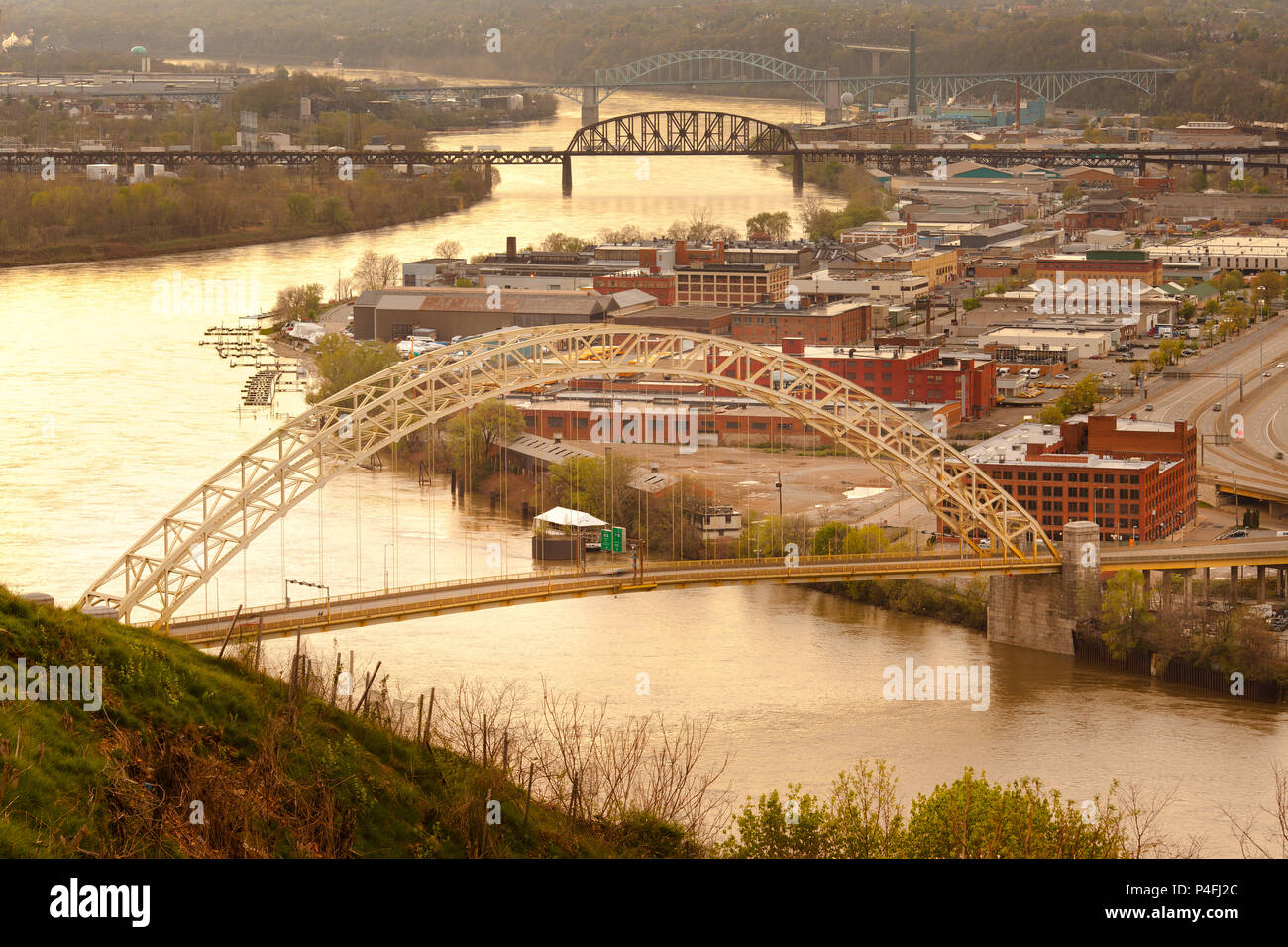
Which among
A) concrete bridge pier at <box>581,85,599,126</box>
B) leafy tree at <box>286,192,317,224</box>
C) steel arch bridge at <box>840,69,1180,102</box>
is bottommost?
leafy tree at <box>286,192,317,224</box>

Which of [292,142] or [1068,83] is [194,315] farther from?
[1068,83]

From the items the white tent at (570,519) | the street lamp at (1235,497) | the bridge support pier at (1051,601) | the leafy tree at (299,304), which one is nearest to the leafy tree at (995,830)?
the bridge support pier at (1051,601)

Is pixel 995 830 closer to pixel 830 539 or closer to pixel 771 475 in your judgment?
pixel 830 539

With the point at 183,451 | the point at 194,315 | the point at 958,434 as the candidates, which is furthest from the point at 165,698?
the point at 194,315

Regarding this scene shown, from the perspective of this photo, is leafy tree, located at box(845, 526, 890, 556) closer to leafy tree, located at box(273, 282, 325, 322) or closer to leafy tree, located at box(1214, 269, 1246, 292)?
leafy tree, located at box(273, 282, 325, 322)

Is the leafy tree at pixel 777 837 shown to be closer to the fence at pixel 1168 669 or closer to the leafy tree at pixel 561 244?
the fence at pixel 1168 669

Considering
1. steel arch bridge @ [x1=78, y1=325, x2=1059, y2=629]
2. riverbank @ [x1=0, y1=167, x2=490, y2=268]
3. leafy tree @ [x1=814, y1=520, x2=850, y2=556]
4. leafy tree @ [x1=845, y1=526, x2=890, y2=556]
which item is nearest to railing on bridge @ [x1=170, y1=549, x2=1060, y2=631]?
steel arch bridge @ [x1=78, y1=325, x2=1059, y2=629]

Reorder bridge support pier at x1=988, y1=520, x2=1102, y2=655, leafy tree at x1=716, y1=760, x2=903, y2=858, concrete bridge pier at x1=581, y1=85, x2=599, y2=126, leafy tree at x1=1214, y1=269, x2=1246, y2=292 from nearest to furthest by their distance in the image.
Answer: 1. leafy tree at x1=716, y1=760, x2=903, y2=858
2. bridge support pier at x1=988, y1=520, x2=1102, y2=655
3. leafy tree at x1=1214, y1=269, x2=1246, y2=292
4. concrete bridge pier at x1=581, y1=85, x2=599, y2=126
